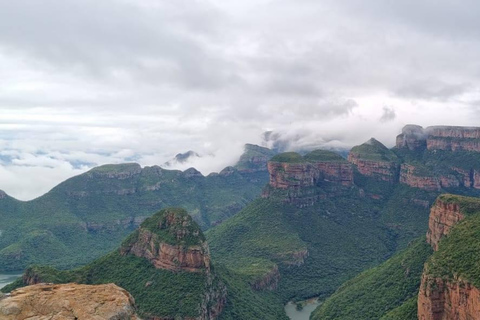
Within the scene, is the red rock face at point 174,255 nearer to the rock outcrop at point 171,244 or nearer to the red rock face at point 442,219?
the rock outcrop at point 171,244

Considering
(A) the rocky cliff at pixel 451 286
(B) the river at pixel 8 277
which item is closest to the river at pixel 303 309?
(A) the rocky cliff at pixel 451 286

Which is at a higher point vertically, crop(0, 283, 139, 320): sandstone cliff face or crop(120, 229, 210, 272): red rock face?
crop(0, 283, 139, 320): sandstone cliff face

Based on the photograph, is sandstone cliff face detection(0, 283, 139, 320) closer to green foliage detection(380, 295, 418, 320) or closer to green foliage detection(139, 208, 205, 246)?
green foliage detection(380, 295, 418, 320)

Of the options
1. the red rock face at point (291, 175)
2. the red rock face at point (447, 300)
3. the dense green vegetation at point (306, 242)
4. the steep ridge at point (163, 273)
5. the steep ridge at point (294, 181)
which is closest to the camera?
the red rock face at point (447, 300)

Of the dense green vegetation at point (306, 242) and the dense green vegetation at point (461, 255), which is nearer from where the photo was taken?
the dense green vegetation at point (461, 255)

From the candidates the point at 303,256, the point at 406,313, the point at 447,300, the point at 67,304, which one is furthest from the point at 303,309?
the point at 67,304

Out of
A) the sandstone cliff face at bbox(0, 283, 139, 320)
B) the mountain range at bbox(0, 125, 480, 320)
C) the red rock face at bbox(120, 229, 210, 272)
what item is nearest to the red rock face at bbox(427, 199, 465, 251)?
the mountain range at bbox(0, 125, 480, 320)

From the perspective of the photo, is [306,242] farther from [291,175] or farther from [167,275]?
[167,275]

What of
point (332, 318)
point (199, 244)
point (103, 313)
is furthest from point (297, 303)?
point (103, 313)
